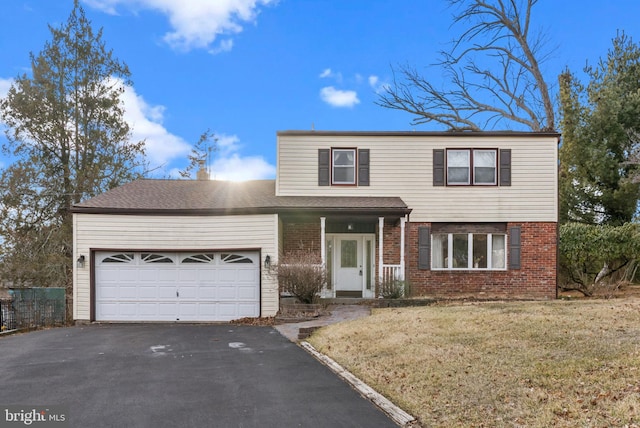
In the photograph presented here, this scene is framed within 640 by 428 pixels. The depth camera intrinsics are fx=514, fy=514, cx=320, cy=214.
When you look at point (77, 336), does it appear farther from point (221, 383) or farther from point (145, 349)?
point (221, 383)

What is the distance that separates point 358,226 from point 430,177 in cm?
301

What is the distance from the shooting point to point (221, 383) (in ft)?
25.4

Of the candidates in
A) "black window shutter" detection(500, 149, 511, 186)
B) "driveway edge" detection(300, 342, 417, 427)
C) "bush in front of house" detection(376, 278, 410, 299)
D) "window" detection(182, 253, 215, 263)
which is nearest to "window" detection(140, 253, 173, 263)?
"window" detection(182, 253, 215, 263)

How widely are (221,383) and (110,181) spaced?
73.1 ft

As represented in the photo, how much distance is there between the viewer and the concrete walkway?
12640 mm

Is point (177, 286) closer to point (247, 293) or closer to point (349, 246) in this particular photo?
point (247, 293)

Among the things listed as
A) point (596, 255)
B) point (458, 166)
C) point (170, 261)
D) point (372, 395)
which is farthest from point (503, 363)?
point (596, 255)

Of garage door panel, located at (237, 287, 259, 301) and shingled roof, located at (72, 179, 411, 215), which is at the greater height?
shingled roof, located at (72, 179, 411, 215)

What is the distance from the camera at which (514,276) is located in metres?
17.5

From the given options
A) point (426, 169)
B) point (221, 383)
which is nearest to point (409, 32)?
point (426, 169)

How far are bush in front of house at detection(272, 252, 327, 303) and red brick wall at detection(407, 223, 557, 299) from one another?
3943mm

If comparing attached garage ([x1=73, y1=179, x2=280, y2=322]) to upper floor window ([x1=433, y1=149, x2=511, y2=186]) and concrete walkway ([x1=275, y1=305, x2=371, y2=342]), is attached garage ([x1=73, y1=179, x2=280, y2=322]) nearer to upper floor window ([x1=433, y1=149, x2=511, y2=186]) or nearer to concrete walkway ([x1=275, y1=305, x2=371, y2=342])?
concrete walkway ([x1=275, y1=305, x2=371, y2=342])

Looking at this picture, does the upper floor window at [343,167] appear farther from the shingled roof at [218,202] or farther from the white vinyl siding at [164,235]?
the white vinyl siding at [164,235]

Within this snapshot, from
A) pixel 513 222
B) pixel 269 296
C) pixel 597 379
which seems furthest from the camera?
pixel 513 222
